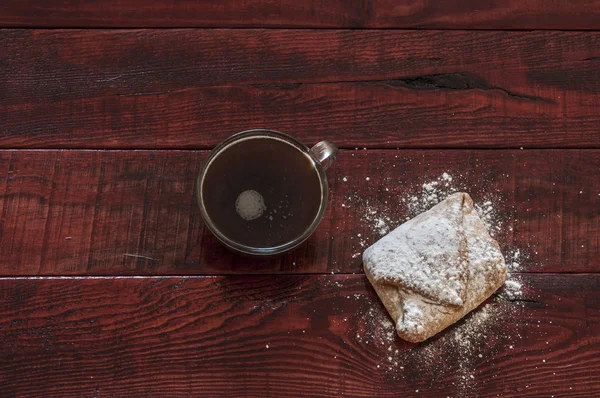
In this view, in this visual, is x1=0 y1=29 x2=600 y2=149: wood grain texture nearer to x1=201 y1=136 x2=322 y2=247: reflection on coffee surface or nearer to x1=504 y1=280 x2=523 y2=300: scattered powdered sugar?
x1=201 y1=136 x2=322 y2=247: reflection on coffee surface

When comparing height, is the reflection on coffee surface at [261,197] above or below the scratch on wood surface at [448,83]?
below

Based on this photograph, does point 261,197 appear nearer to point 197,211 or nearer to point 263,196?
point 263,196

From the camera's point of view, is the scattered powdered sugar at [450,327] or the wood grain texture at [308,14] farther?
the wood grain texture at [308,14]

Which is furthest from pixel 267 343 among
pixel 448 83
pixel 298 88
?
pixel 448 83

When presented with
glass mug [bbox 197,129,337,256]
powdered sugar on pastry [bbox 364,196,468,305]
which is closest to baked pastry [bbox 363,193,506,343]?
powdered sugar on pastry [bbox 364,196,468,305]

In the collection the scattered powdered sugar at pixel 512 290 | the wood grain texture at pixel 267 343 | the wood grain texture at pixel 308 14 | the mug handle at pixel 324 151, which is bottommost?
the wood grain texture at pixel 267 343

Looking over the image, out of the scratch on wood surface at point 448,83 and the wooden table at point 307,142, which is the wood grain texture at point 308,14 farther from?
the scratch on wood surface at point 448,83

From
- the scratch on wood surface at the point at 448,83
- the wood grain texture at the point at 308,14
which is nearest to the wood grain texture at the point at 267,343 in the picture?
the scratch on wood surface at the point at 448,83

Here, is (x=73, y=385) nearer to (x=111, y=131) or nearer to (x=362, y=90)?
(x=111, y=131)
